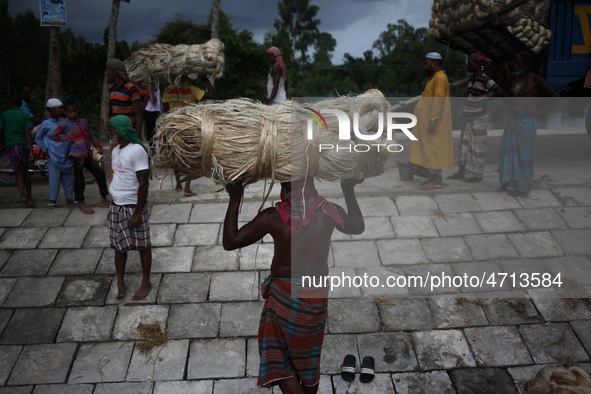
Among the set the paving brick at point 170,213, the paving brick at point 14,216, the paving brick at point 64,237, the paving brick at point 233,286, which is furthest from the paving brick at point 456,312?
the paving brick at point 14,216

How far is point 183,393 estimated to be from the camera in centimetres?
405

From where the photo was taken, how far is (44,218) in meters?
6.12

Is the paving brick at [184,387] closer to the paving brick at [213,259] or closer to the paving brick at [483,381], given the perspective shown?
the paving brick at [213,259]

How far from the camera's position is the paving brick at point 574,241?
5375 millimetres

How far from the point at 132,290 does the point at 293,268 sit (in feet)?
7.49

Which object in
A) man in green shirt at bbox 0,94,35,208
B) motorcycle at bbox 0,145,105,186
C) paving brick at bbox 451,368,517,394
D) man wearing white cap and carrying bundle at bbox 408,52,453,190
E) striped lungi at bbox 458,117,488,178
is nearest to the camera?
paving brick at bbox 451,368,517,394

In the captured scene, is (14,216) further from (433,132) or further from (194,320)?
(433,132)

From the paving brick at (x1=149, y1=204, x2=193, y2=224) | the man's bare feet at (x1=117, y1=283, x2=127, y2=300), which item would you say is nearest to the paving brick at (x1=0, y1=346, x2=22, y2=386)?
the man's bare feet at (x1=117, y1=283, x2=127, y2=300)

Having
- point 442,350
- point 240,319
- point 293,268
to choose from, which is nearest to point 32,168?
point 240,319

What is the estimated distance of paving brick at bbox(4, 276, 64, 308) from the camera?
4914 mm

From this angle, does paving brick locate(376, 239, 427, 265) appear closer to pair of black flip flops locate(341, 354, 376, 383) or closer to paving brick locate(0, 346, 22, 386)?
pair of black flip flops locate(341, 354, 376, 383)

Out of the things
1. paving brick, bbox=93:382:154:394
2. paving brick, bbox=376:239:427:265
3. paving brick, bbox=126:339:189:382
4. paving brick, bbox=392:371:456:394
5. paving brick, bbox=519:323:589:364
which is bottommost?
paving brick, bbox=93:382:154:394

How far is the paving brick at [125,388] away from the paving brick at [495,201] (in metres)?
3.75

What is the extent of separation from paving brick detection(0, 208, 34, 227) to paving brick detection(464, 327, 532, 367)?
4.53 m
